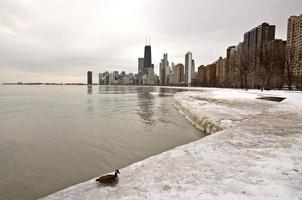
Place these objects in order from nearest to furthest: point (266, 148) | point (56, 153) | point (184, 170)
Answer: point (184, 170)
point (266, 148)
point (56, 153)

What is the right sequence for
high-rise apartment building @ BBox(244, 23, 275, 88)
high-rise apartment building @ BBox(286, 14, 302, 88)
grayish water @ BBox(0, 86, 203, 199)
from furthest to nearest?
1. high-rise apartment building @ BBox(286, 14, 302, 88)
2. high-rise apartment building @ BBox(244, 23, 275, 88)
3. grayish water @ BBox(0, 86, 203, 199)

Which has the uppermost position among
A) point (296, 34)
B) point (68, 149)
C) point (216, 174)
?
point (296, 34)

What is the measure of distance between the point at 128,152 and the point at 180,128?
673 cm

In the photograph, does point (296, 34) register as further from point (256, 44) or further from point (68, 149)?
point (68, 149)

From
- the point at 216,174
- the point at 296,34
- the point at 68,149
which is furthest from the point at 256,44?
the point at 216,174

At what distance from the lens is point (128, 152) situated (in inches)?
407

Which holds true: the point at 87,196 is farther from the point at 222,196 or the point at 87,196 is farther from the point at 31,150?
the point at 31,150

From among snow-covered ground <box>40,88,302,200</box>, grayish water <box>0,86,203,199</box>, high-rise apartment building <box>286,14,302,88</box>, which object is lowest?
grayish water <box>0,86,203,199</box>

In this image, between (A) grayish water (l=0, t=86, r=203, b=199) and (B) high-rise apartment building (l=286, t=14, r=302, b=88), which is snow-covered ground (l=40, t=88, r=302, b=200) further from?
(B) high-rise apartment building (l=286, t=14, r=302, b=88)

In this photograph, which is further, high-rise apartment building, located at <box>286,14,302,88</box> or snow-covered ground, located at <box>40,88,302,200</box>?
high-rise apartment building, located at <box>286,14,302,88</box>

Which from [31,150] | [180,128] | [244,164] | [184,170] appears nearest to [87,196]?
[184,170]

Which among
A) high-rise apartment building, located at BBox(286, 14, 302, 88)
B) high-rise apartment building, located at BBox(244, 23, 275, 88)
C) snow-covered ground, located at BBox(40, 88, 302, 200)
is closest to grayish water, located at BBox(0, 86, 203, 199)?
snow-covered ground, located at BBox(40, 88, 302, 200)

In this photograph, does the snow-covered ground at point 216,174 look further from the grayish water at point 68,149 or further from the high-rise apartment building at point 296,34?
the high-rise apartment building at point 296,34

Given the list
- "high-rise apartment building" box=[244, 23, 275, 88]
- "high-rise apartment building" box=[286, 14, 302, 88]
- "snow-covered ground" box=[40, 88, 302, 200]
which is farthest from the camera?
"high-rise apartment building" box=[286, 14, 302, 88]
